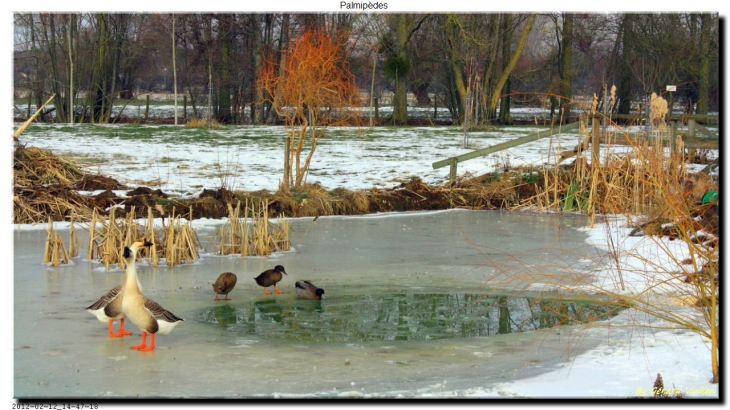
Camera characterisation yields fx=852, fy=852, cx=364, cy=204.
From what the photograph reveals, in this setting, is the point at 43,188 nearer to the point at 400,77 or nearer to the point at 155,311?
the point at 155,311

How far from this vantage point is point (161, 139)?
954 inches

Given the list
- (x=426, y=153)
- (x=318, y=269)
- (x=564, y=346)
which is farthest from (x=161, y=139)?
(x=564, y=346)

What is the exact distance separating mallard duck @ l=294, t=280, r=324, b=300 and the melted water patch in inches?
2.6

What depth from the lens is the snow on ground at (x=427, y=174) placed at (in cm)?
566

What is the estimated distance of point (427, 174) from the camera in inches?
717

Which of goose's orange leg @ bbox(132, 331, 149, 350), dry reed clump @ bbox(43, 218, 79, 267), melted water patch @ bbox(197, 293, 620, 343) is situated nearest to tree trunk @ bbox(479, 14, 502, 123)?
dry reed clump @ bbox(43, 218, 79, 267)

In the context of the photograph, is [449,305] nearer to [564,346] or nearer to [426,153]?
[564,346]

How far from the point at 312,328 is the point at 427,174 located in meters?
11.2

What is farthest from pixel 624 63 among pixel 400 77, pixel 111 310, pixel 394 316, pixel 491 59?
pixel 111 310

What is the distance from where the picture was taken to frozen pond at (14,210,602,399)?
5676 mm

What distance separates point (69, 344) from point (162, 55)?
32689 mm

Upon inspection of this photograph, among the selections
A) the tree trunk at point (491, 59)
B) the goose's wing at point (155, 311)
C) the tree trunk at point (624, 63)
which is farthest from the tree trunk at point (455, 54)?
the goose's wing at point (155, 311)

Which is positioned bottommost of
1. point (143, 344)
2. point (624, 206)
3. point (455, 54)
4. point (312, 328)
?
point (312, 328)

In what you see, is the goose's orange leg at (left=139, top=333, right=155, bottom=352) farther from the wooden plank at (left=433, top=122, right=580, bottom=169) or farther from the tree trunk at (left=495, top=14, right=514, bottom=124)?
the tree trunk at (left=495, top=14, right=514, bottom=124)
